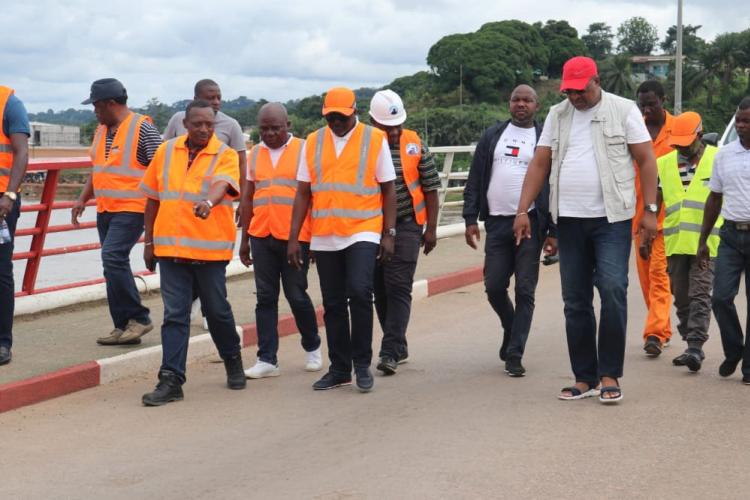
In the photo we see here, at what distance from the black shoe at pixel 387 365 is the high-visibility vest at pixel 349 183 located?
3.55ft

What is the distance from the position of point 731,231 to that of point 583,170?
1.28 metres

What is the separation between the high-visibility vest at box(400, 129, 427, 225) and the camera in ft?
27.5

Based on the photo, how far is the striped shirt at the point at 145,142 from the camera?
28.7ft

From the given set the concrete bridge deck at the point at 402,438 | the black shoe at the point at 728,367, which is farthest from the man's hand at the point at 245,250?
the black shoe at the point at 728,367

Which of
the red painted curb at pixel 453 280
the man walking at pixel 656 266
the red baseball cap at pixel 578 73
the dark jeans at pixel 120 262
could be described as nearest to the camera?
the red baseball cap at pixel 578 73

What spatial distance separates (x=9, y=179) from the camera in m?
7.95

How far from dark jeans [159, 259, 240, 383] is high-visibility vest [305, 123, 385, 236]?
754 mm

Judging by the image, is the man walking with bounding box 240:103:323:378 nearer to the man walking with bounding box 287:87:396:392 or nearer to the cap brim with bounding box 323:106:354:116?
the man walking with bounding box 287:87:396:392

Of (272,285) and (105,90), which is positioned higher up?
(105,90)

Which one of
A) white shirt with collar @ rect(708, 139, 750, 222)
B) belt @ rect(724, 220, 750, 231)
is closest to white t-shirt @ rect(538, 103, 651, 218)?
white shirt with collar @ rect(708, 139, 750, 222)

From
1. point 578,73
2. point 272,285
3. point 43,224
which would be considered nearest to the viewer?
point 578,73

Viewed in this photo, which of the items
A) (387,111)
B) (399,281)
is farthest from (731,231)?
(387,111)

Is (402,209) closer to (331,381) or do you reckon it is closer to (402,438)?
(331,381)

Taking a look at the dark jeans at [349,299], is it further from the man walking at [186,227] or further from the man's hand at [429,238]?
the man's hand at [429,238]
